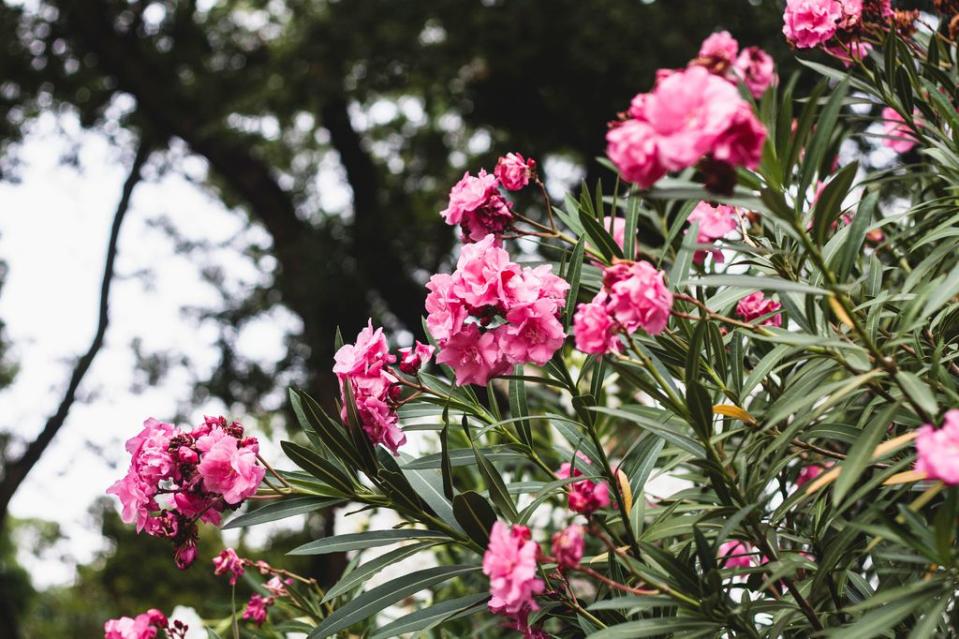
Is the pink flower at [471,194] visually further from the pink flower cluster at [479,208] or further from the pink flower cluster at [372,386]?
the pink flower cluster at [372,386]

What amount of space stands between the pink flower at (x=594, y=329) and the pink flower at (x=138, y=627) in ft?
3.04

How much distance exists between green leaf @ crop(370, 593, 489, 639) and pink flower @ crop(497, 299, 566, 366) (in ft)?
1.06

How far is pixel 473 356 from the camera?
1.07 metres

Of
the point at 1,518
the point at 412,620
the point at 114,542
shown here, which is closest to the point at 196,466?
the point at 412,620

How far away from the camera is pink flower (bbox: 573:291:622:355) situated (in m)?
0.89

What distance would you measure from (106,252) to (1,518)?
2.27 m

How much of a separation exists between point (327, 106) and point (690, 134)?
544cm

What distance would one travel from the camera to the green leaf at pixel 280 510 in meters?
1.09

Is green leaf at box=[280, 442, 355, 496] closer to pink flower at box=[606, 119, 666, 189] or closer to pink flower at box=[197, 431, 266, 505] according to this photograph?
pink flower at box=[197, 431, 266, 505]

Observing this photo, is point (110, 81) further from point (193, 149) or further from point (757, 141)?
point (757, 141)

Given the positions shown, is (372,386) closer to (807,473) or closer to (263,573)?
(263,573)

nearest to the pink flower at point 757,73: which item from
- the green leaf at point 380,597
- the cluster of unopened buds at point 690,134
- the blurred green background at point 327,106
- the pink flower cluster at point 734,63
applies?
the pink flower cluster at point 734,63

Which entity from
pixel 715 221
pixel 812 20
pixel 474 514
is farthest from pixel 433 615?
pixel 812 20

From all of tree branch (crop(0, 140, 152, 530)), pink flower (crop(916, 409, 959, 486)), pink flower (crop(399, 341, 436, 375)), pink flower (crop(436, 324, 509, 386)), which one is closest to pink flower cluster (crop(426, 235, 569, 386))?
pink flower (crop(436, 324, 509, 386))
